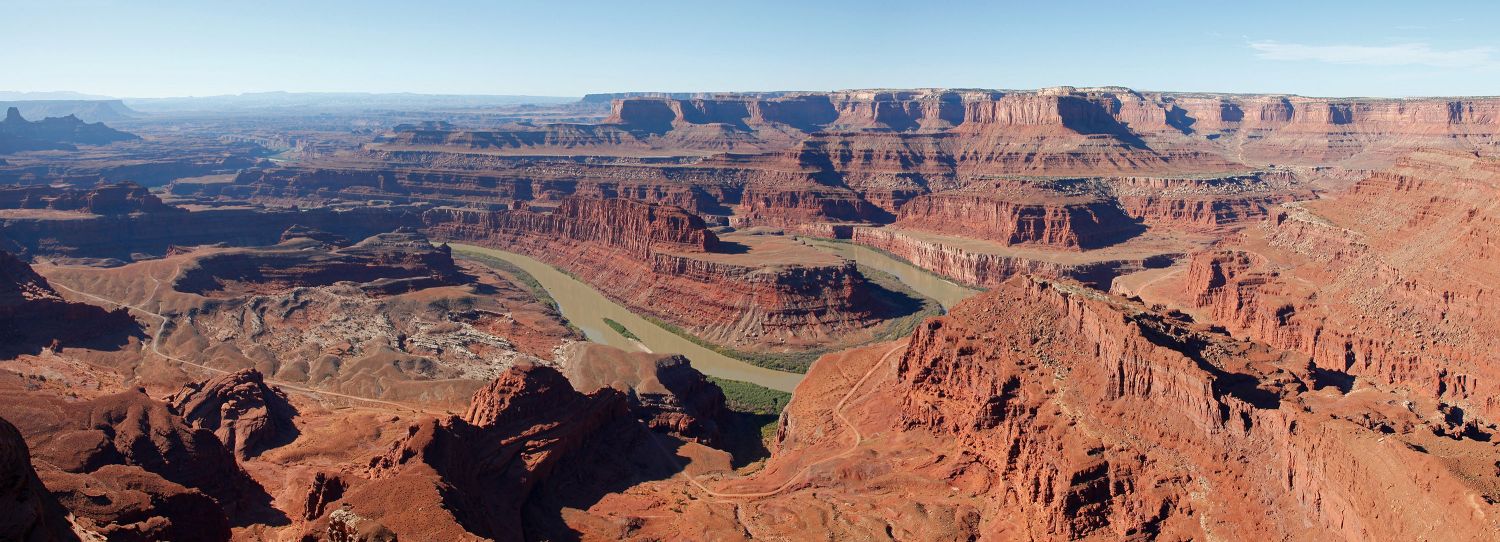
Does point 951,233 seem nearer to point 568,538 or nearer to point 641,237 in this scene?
point 641,237

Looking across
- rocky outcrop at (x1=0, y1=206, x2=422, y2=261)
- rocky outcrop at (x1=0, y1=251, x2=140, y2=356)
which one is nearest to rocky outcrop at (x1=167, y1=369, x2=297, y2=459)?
rocky outcrop at (x1=0, y1=251, x2=140, y2=356)

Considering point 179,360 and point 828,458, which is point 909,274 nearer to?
point 828,458

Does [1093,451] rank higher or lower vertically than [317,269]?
higher

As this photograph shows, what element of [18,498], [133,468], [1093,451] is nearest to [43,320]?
[133,468]

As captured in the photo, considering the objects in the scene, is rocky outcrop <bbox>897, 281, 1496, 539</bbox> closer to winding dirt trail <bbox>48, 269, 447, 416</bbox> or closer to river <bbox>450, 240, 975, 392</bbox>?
river <bbox>450, 240, 975, 392</bbox>

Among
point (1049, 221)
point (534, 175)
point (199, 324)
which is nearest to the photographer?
point (199, 324)

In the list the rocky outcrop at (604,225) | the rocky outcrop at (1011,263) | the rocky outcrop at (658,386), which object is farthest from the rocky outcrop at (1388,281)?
the rocky outcrop at (604,225)

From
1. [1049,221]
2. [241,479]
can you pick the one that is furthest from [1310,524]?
[1049,221]
